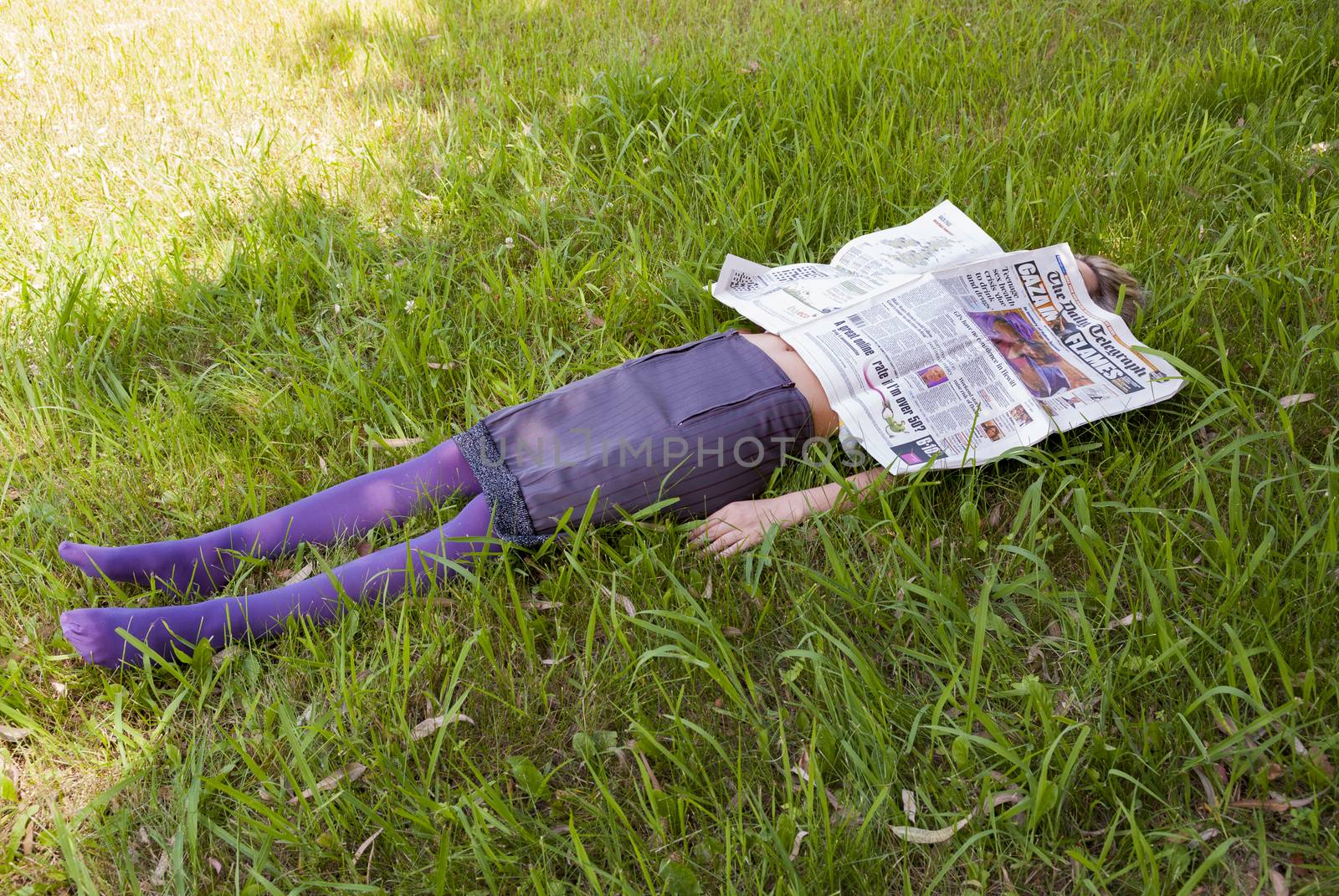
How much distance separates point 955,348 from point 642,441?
95 centimetres

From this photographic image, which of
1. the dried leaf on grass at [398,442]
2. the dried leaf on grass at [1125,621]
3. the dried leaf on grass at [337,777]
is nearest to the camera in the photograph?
the dried leaf on grass at [337,777]

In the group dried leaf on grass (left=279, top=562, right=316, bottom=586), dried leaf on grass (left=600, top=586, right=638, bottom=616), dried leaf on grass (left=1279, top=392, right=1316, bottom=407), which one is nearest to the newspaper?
dried leaf on grass (left=1279, top=392, right=1316, bottom=407)

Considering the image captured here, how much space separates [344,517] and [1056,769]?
1.73 meters

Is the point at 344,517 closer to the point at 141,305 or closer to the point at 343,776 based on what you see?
the point at 343,776

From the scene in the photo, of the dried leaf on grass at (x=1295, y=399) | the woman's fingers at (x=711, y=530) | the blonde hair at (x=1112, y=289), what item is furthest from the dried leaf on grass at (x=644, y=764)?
the blonde hair at (x=1112, y=289)

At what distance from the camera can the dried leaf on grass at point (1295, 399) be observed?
2375 millimetres

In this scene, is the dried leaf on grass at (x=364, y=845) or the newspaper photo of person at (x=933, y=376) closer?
the dried leaf on grass at (x=364, y=845)

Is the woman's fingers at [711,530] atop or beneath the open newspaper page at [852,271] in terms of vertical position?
beneath

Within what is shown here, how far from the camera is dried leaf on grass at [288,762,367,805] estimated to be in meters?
1.78

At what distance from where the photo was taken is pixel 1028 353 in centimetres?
263

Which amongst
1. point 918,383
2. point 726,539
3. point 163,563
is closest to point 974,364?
point 918,383

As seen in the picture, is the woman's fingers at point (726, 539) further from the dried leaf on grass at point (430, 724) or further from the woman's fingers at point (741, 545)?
Result: the dried leaf on grass at point (430, 724)

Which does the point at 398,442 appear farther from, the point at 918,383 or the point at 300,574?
the point at 918,383

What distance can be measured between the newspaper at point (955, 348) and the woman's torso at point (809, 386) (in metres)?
0.03
